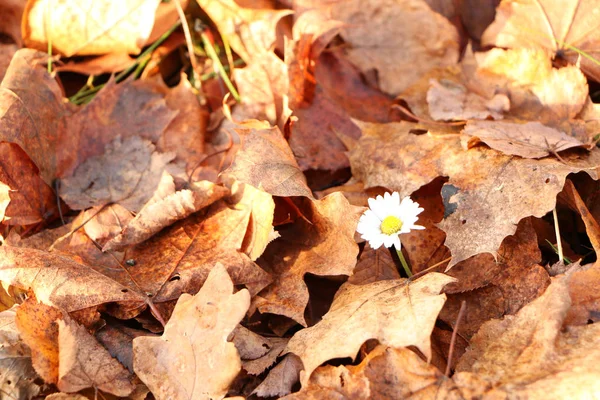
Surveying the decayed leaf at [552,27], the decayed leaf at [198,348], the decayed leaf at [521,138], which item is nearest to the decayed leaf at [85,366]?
the decayed leaf at [198,348]

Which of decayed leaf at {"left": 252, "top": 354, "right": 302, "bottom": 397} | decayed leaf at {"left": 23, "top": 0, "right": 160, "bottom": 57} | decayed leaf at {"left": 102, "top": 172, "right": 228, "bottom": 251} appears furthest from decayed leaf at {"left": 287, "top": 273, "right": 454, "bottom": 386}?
decayed leaf at {"left": 23, "top": 0, "right": 160, "bottom": 57}

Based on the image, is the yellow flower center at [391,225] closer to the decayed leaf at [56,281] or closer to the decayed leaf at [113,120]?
the decayed leaf at [56,281]

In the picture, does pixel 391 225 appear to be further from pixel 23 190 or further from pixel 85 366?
pixel 23 190

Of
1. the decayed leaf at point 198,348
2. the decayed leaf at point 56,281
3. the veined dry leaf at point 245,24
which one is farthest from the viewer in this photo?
the veined dry leaf at point 245,24

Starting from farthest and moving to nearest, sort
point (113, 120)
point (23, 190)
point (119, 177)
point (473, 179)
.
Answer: point (113, 120) < point (119, 177) < point (23, 190) < point (473, 179)

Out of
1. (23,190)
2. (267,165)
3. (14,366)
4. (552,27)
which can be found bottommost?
(14,366)

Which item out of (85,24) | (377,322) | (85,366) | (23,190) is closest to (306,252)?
(377,322)
